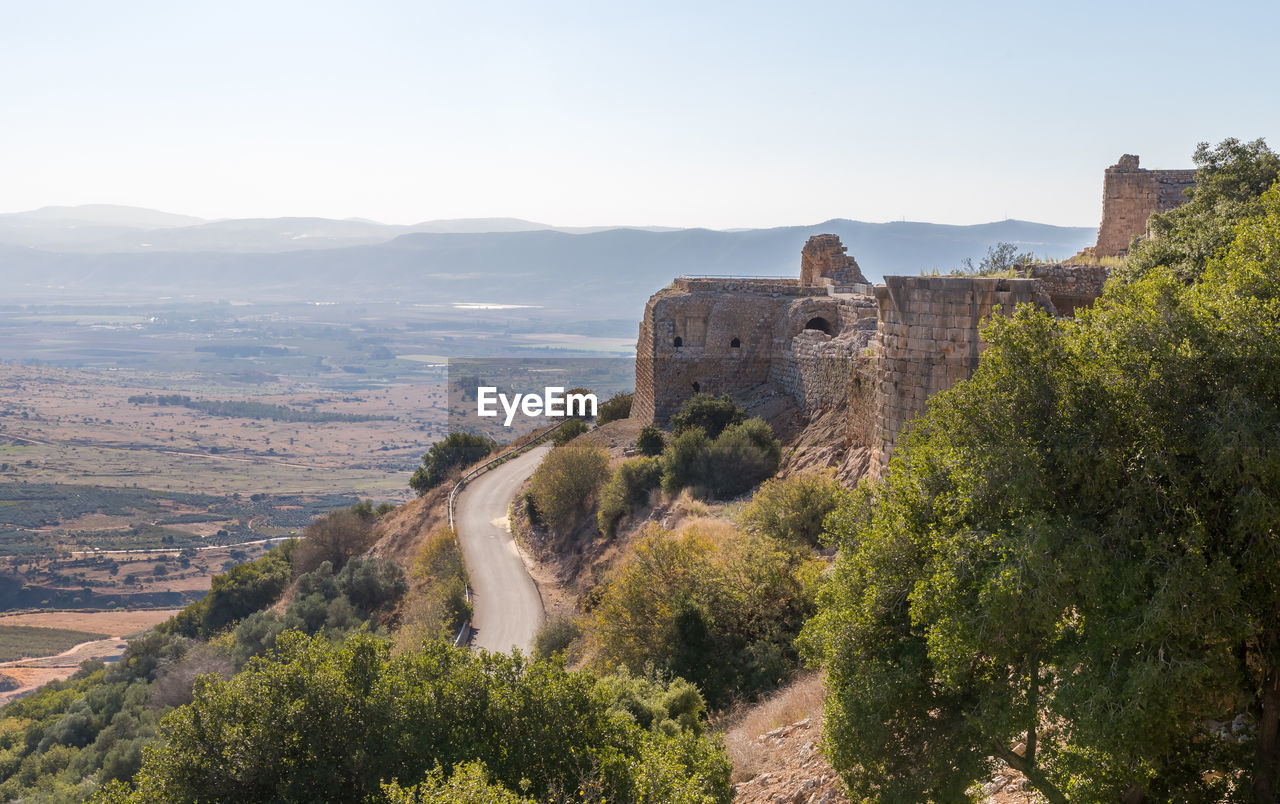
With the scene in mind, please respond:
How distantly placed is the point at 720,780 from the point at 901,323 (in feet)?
23.9

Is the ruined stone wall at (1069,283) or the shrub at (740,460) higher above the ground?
the ruined stone wall at (1069,283)

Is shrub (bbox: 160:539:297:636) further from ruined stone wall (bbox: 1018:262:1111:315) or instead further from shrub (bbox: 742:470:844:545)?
ruined stone wall (bbox: 1018:262:1111:315)

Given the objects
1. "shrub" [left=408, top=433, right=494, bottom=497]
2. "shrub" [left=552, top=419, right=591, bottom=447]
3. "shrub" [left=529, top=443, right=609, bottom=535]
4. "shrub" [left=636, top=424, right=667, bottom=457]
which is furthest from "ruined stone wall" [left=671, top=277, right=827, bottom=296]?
"shrub" [left=408, top=433, right=494, bottom=497]

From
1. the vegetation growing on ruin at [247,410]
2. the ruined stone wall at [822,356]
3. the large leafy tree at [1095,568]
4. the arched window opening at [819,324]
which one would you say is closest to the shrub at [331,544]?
the ruined stone wall at [822,356]

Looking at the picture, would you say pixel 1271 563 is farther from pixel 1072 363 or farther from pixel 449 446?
pixel 449 446

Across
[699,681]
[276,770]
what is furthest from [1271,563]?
[699,681]

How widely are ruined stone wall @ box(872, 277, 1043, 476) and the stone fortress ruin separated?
0.02 m

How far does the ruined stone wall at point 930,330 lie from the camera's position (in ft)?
44.2

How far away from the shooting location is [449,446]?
4816 cm

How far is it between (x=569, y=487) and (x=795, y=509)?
43.1 feet

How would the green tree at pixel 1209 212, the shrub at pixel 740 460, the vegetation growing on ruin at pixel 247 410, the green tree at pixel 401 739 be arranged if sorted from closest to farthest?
1. the green tree at pixel 401 739
2. the green tree at pixel 1209 212
3. the shrub at pixel 740 460
4. the vegetation growing on ruin at pixel 247 410

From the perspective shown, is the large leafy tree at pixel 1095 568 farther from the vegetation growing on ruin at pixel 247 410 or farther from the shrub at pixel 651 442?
the vegetation growing on ruin at pixel 247 410

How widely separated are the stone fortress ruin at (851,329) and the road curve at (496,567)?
6.80m

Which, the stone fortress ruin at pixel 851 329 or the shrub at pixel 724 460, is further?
the shrub at pixel 724 460
